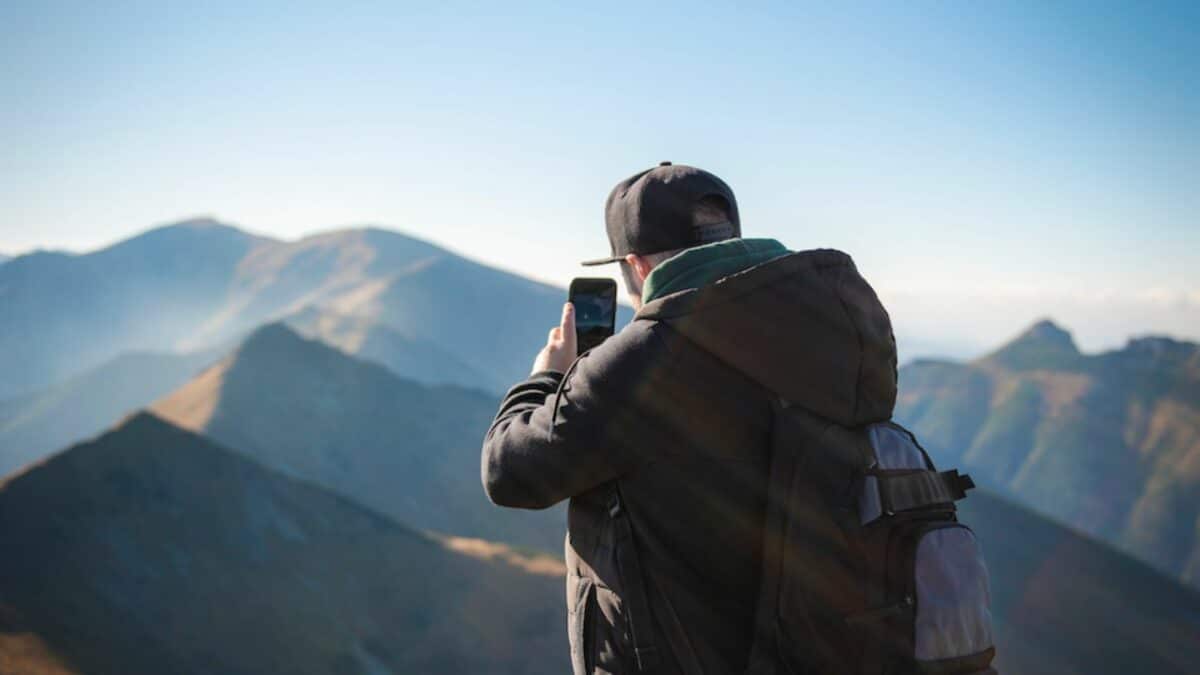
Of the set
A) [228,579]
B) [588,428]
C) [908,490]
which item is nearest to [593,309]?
[588,428]

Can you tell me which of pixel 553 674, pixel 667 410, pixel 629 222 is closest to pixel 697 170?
pixel 629 222

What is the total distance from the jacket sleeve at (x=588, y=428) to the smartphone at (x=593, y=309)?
47cm

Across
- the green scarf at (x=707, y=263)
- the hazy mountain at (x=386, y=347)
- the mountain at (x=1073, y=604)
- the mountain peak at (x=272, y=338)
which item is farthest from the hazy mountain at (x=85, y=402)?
the green scarf at (x=707, y=263)

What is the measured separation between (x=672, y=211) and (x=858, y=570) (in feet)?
4.16

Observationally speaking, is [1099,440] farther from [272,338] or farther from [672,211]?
[672,211]

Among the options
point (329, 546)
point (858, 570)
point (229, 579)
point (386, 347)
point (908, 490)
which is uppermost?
point (908, 490)

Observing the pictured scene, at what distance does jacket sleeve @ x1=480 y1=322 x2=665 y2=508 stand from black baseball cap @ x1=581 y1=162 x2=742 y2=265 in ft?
1.40

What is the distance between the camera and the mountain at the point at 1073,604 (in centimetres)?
6334

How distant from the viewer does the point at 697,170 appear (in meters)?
2.79

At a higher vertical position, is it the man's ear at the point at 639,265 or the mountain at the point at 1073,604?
the man's ear at the point at 639,265

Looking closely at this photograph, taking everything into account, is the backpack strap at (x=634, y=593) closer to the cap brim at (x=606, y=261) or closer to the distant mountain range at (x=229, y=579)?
the cap brim at (x=606, y=261)

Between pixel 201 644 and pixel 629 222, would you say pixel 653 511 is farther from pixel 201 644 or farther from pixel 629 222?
pixel 201 644

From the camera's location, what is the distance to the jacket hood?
240 centimetres

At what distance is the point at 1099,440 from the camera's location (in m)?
161
